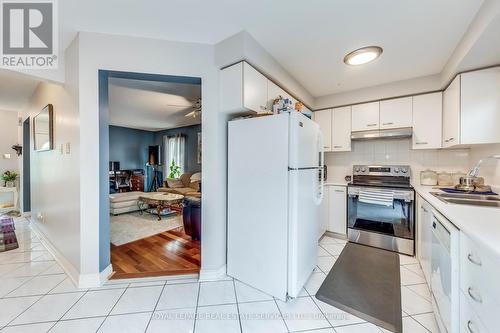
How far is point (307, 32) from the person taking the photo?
181 centimetres

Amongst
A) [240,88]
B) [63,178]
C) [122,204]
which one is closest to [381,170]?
[240,88]

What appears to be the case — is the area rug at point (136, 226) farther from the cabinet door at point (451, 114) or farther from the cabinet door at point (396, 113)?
the cabinet door at point (451, 114)

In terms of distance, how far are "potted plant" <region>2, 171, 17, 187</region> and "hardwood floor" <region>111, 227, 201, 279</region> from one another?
13.6 ft

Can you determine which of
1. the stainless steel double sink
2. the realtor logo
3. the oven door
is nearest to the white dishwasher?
the stainless steel double sink

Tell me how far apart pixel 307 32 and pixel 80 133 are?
90.1 inches

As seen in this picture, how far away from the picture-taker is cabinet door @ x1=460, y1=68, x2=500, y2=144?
1924mm

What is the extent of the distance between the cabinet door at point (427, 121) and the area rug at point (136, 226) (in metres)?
4.04

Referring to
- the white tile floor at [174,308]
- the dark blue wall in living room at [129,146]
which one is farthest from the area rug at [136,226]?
the dark blue wall in living room at [129,146]

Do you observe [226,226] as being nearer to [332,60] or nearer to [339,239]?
[339,239]

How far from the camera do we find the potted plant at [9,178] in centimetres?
460

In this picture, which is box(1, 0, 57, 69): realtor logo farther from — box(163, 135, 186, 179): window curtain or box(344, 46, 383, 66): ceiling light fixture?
box(163, 135, 186, 179): window curtain

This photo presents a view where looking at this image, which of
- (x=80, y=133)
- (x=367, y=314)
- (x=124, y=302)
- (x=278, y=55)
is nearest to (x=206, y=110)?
(x=278, y=55)

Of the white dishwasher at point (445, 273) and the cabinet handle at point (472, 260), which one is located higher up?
the cabinet handle at point (472, 260)

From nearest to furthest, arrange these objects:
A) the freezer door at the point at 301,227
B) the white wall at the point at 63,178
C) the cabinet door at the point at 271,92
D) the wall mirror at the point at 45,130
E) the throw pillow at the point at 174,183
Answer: the freezer door at the point at 301,227 < the white wall at the point at 63,178 < the cabinet door at the point at 271,92 < the wall mirror at the point at 45,130 < the throw pillow at the point at 174,183
